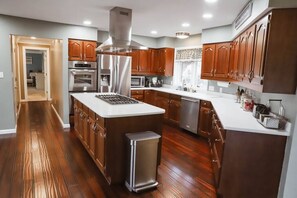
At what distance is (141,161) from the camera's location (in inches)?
97.7

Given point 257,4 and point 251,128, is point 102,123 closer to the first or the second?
point 251,128

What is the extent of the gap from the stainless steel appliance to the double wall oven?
154 mm

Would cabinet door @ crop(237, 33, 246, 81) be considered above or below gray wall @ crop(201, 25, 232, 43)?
below

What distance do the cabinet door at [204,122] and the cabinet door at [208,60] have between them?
86 cm

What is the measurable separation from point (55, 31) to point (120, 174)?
12.2 feet

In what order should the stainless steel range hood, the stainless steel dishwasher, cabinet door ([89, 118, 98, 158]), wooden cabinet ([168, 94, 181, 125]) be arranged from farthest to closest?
wooden cabinet ([168, 94, 181, 125])
the stainless steel dishwasher
the stainless steel range hood
cabinet door ([89, 118, 98, 158])

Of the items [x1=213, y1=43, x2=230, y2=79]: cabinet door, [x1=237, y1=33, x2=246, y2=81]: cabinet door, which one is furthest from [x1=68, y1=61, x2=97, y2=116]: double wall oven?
[x1=237, y1=33, x2=246, y2=81]: cabinet door

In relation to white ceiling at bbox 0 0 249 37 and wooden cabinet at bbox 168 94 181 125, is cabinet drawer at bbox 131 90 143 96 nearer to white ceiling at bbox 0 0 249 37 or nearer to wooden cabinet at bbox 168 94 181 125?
wooden cabinet at bbox 168 94 181 125

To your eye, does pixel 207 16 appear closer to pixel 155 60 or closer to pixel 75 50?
pixel 155 60

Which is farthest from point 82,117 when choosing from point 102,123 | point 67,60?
point 67,60

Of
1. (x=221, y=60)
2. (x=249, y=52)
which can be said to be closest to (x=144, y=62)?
(x=221, y=60)

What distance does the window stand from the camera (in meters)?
5.57

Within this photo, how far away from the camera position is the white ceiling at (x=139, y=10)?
10.2 ft

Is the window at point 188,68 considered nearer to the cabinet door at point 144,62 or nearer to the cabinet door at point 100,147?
→ the cabinet door at point 144,62
